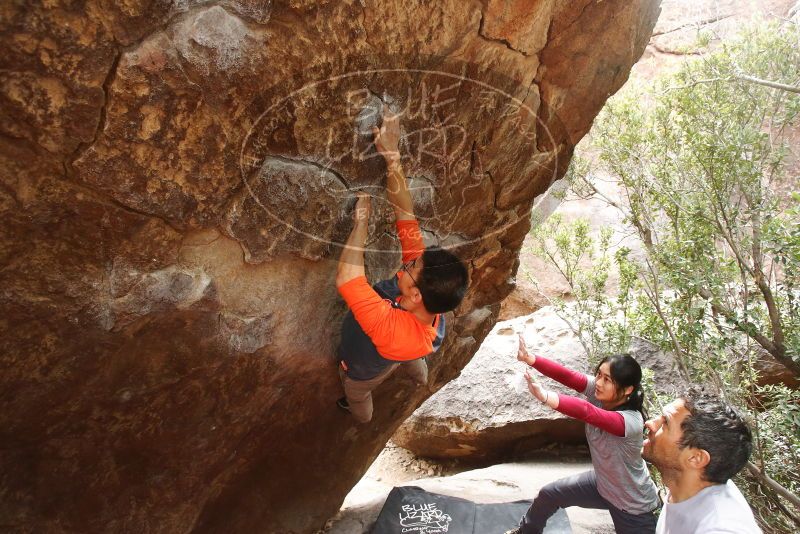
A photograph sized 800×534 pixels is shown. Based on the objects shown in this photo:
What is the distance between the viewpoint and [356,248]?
2902mm

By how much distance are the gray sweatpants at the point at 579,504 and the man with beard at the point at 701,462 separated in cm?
110

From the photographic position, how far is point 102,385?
107 inches

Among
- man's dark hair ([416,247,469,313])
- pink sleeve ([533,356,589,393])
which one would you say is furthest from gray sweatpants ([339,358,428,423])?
pink sleeve ([533,356,589,393])

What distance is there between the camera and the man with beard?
94.1 inches

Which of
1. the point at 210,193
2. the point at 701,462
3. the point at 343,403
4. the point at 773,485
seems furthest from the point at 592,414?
the point at 210,193

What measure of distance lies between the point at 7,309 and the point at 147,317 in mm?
532

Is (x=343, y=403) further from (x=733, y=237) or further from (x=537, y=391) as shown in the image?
(x=733, y=237)

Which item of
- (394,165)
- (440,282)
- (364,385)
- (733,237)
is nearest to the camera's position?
(440,282)

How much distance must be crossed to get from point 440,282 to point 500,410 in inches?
213

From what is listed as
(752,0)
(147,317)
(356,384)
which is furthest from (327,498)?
(752,0)

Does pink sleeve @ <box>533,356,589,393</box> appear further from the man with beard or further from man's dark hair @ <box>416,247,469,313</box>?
man's dark hair @ <box>416,247,469,313</box>

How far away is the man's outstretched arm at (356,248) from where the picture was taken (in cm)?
281

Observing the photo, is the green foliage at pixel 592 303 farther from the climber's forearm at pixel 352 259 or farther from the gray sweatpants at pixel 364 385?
the climber's forearm at pixel 352 259

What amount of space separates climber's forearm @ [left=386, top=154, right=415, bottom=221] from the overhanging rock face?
0.28 ft
